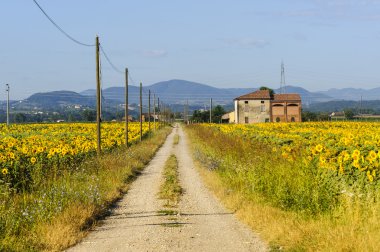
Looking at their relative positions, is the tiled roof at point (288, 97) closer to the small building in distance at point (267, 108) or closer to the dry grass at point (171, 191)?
the small building in distance at point (267, 108)

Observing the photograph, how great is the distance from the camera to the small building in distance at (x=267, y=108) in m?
105

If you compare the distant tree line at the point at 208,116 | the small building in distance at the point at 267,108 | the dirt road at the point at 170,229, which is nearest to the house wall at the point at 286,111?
the small building in distance at the point at 267,108

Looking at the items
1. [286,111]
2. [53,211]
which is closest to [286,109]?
[286,111]

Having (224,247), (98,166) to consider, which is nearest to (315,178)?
(224,247)

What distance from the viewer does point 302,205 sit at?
1028 centimetres

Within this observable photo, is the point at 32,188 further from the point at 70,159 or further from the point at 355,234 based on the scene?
the point at 355,234

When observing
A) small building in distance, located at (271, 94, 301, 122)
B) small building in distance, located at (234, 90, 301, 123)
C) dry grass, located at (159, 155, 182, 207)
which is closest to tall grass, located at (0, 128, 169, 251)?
dry grass, located at (159, 155, 182, 207)

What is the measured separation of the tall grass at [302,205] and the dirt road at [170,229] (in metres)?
0.37

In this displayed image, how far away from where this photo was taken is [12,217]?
9133mm

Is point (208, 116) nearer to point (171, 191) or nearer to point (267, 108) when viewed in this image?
point (267, 108)

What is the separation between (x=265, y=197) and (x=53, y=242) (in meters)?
5.14

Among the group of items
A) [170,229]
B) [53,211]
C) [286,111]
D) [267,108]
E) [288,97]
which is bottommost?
[170,229]

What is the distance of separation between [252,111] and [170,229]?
329ft

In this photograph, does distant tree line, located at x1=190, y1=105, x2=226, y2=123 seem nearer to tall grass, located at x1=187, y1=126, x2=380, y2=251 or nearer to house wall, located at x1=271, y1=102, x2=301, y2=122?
house wall, located at x1=271, y1=102, x2=301, y2=122
